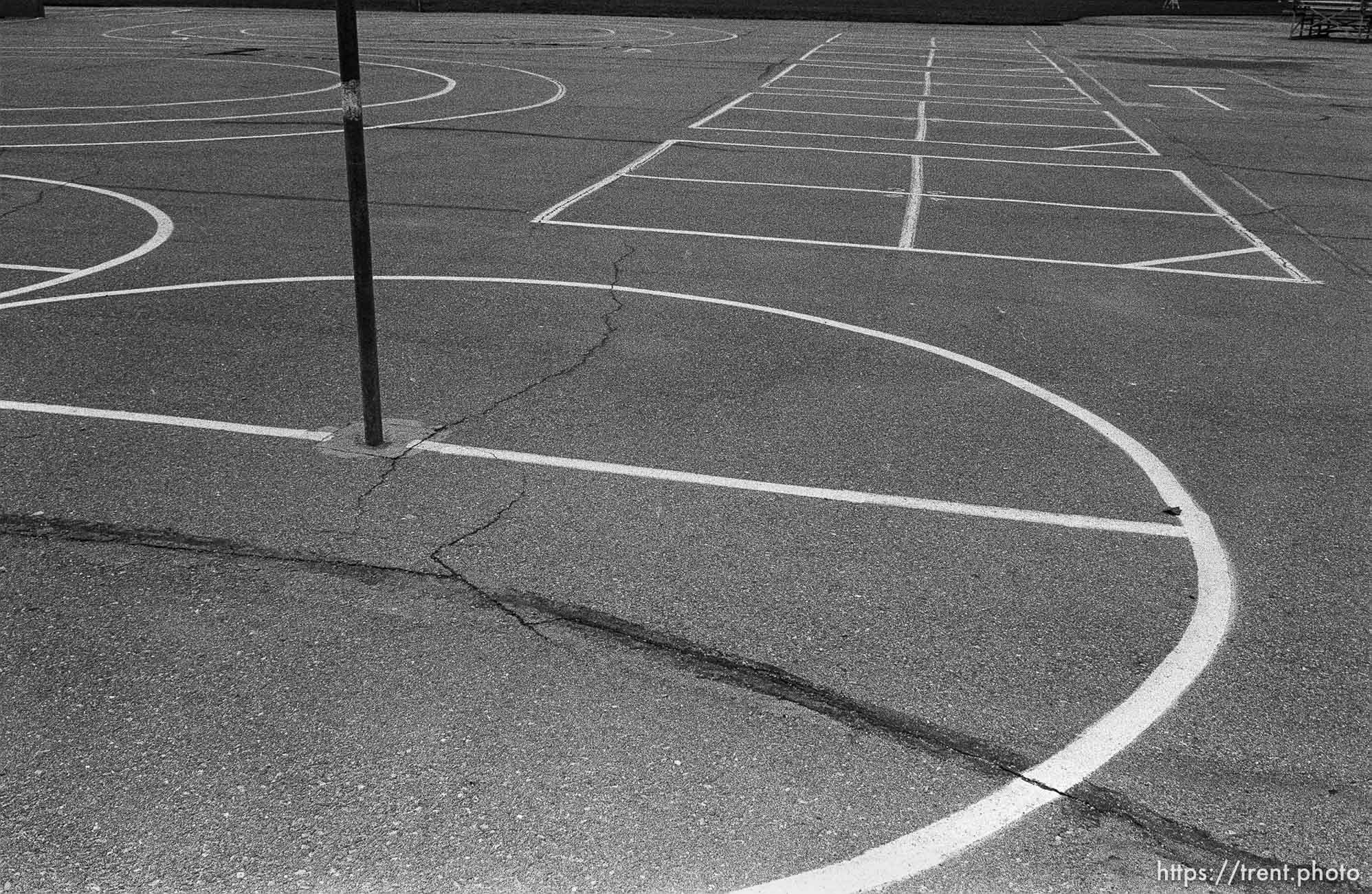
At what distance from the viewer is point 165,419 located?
686cm

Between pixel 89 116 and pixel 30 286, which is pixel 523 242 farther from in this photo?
pixel 89 116

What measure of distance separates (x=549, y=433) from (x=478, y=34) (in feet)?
105

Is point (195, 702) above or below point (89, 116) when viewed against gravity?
below

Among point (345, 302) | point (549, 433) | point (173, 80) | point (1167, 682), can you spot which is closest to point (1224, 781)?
point (1167, 682)

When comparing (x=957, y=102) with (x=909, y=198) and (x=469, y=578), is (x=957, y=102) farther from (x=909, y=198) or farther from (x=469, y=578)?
(x=469, y=578)

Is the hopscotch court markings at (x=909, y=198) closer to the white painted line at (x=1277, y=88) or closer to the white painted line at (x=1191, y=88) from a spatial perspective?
the white painted line at (x=1191, y=88)

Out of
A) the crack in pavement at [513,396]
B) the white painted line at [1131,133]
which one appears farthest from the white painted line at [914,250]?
the white painted line at [1131,133]

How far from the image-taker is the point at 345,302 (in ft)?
30.0

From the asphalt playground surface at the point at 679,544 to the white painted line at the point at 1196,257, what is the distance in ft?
0.38

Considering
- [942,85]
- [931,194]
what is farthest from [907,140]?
[942,85]

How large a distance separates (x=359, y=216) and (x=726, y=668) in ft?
10.1

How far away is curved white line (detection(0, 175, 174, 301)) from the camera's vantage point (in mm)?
9367

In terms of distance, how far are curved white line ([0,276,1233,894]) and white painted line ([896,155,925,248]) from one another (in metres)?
5.17

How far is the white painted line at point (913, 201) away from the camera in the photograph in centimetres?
1192
